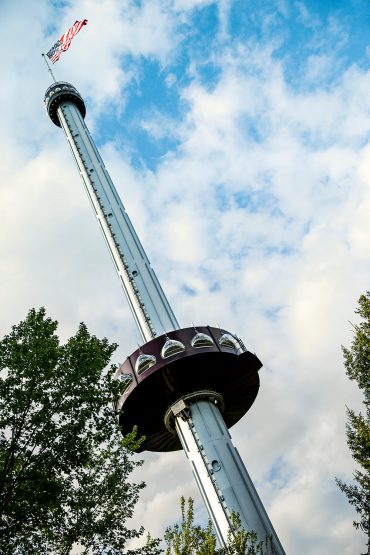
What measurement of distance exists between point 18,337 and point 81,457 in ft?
15.5

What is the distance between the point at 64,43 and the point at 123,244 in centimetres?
3037

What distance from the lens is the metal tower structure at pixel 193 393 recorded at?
86.8 ft

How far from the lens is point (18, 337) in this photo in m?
16.5

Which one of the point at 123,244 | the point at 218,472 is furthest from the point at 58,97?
the point at 218,472

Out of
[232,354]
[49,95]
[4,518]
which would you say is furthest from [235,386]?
[49,95]

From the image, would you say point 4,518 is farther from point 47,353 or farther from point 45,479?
point 47,353

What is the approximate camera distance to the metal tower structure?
26469 millimetres

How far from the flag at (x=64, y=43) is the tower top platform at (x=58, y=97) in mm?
2906

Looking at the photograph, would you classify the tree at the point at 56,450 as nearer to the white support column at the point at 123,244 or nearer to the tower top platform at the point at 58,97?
the white support column at the point at 123,244

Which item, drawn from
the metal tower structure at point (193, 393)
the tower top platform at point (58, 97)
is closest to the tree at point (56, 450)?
the metal tower structure at point (193, 393)

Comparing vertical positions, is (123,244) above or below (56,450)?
above

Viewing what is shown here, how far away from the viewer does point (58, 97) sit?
56.2 m

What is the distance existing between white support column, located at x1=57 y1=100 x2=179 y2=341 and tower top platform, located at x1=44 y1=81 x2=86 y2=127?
5.14 meters

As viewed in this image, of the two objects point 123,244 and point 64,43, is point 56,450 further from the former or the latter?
point 64,43
